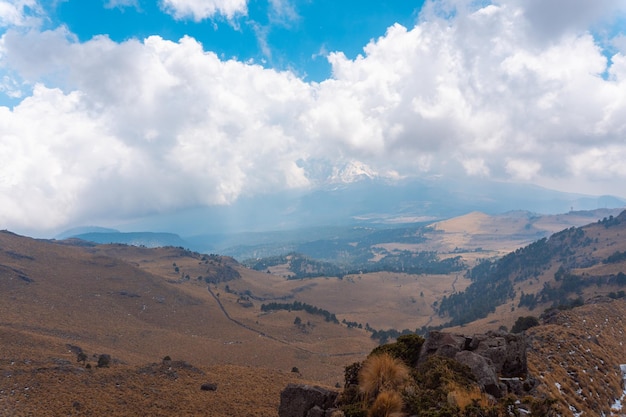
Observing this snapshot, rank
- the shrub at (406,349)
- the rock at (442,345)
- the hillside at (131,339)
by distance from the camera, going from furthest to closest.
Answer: the hillside at (131,339) < the shrub at (406,349) < the rock at (442,345)

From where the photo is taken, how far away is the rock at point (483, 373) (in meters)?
12.5

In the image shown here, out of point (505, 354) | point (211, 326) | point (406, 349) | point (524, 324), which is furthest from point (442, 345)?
point (211, 326)

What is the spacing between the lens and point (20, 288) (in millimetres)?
75125

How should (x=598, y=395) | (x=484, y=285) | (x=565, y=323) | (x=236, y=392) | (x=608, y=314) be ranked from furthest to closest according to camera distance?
(x=484, y=285) → (x=608, y=314) → (x=565, y=323) → (x=236, y=392) → (x=598, y=395)

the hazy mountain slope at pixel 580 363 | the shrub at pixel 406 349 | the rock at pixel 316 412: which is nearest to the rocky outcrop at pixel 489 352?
the shrub at pixel 406 349

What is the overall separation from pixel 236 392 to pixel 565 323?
31646 millimetres

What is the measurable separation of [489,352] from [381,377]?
6070 mm

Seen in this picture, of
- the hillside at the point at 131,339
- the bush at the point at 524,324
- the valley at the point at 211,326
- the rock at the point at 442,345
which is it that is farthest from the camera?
the bush at the point at 524,324

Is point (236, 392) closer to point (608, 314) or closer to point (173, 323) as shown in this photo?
point (608, 314)

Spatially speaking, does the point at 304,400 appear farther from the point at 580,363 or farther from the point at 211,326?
the point at 211,326

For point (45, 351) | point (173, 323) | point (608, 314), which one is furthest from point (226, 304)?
point (608, 314)

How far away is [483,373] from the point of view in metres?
12.9

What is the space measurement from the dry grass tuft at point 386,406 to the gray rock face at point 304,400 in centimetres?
287

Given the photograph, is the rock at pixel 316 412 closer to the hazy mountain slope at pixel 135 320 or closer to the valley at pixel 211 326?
the valley at pixel 211 326
